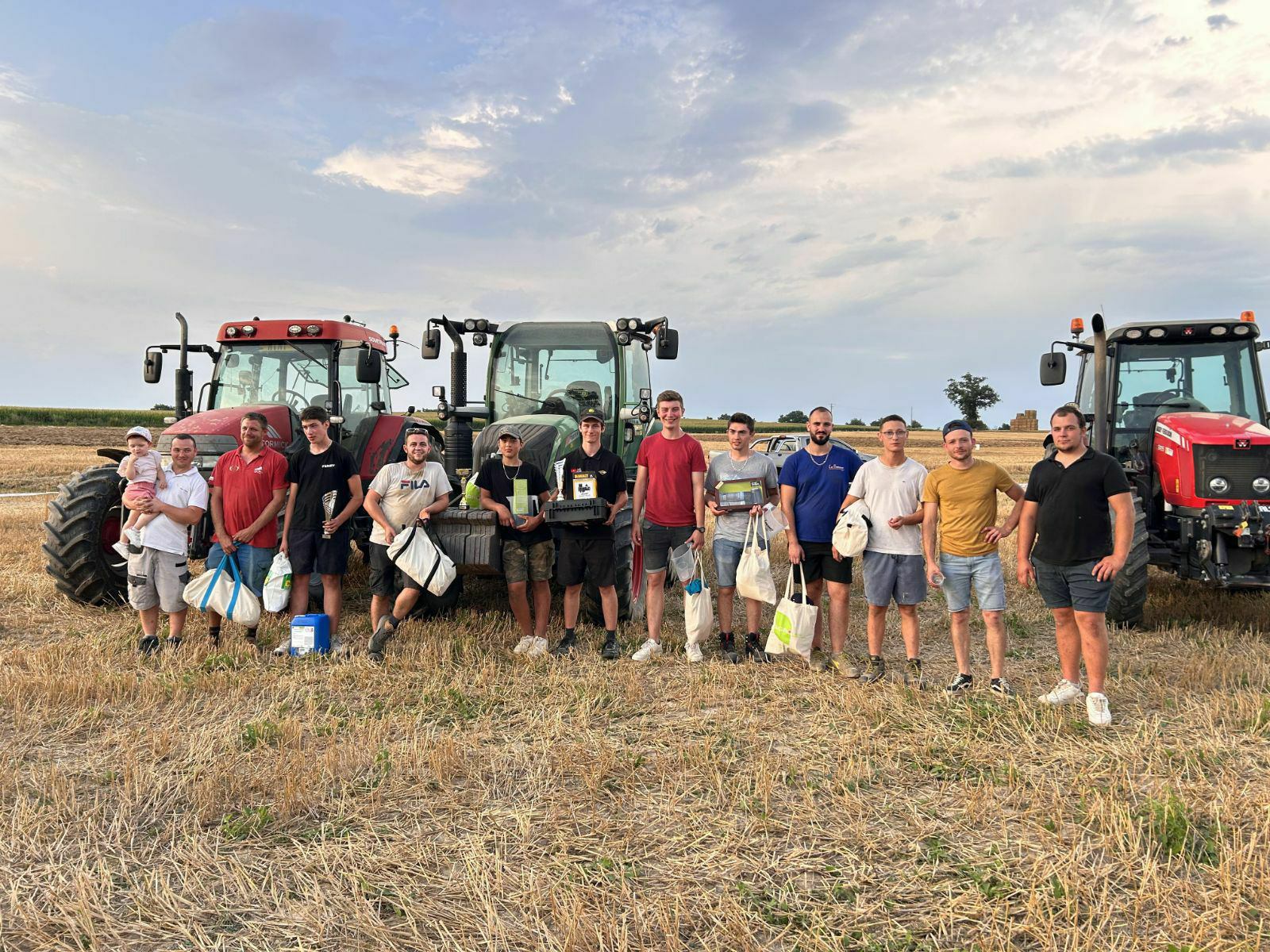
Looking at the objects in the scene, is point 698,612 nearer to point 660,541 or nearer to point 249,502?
point 660,541

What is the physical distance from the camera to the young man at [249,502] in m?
6.17

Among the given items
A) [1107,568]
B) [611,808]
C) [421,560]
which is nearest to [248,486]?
[421,560]

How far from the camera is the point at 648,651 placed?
20.0 feet

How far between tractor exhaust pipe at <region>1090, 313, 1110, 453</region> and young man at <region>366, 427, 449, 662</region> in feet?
18.0

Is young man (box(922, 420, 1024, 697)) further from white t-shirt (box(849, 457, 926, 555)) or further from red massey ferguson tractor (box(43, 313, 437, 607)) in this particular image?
red massey ferguson tractor (box(43, 313, 437, 607))

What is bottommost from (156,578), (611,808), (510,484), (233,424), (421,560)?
(611,808)

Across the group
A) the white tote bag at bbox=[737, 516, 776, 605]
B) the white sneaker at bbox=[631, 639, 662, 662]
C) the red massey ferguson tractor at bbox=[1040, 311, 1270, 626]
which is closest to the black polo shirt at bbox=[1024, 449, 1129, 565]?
the white tote bag at bbox=[737, 516, 776, 605]

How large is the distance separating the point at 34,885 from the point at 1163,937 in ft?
12.6

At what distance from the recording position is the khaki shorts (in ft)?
→ 20.5

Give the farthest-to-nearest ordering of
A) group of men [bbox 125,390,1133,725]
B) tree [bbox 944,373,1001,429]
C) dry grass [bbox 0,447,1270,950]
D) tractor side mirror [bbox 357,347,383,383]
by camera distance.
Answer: tree [bbox 944,373,1001,429] < tractor side mirror [bbox 357,347,383,383] < group of men [bbox 125,390,1133,725] < dry grass [bbox 0,447,1270,950]

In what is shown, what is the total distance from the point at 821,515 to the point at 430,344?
4.04 meters

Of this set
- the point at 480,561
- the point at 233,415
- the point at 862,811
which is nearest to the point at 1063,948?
the point at 862,811

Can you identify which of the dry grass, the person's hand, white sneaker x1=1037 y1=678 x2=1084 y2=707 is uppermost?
the person's hand

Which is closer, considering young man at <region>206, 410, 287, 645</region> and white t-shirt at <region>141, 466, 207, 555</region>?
white t-shirt at <region>141, 466, 207, 555</region>
